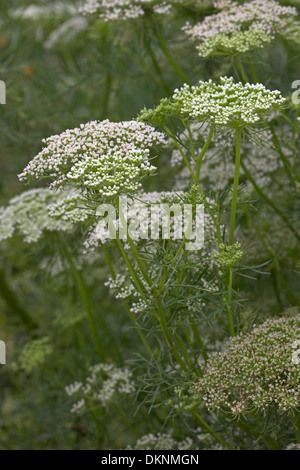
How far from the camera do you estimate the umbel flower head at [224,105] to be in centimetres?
184

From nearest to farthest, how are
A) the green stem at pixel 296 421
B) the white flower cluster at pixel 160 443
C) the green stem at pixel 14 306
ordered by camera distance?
the green stem at pixel 296 421 < the white flower cluster at pixel 160 443 < the green stem at pixel 14 306

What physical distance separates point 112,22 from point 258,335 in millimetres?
1766

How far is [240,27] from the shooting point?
2.68m

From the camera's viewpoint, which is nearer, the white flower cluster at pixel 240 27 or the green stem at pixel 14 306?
the white flower cluster at pixel 240 27

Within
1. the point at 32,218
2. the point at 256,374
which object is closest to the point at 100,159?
the point at 256,374

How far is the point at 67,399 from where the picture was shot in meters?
3.54

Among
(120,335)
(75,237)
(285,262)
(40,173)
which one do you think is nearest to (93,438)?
(120,335)

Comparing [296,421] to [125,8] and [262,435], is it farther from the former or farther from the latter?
[125,8]

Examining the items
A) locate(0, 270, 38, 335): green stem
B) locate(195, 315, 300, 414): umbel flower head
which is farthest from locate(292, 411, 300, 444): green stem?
locate(0, 270, 38, 335): green stem

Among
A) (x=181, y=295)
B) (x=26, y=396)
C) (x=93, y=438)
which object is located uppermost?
(x=181, y=295)

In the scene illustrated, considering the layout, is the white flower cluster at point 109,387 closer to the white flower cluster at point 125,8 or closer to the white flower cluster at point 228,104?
the white flower cluster at point 228,104

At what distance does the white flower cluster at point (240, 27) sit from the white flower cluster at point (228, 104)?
566 mm

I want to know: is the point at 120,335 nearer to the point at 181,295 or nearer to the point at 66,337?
the point at 66,337

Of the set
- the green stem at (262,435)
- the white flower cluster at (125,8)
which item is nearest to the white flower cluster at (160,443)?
the green stem at (262,435)
